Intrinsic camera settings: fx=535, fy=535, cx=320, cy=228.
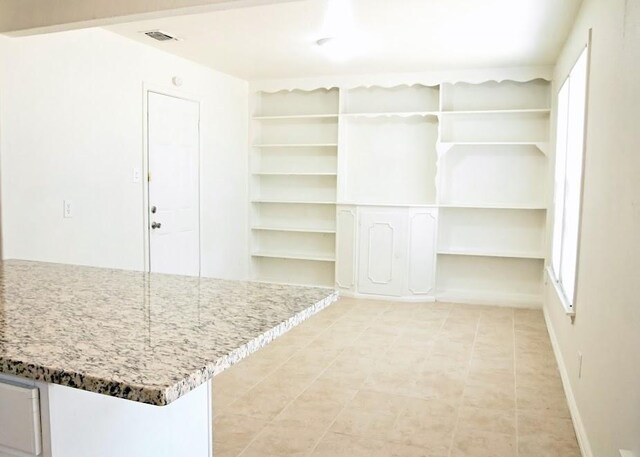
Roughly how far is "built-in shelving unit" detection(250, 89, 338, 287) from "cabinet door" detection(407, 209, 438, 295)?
36.2 inches

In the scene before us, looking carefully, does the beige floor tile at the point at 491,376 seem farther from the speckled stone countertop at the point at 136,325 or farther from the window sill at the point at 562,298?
the speckled stone countertop at the point at 136,325

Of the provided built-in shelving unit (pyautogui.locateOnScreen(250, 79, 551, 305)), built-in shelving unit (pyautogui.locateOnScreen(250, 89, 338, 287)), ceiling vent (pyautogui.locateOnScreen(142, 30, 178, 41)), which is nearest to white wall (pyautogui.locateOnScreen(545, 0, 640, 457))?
built-in shelving unit (pyautogui.locateOnScreen(250, 79, 551, 305))

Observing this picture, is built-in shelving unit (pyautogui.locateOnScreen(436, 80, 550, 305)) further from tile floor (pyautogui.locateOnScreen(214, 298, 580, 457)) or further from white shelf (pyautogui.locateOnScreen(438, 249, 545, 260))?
tile floor (pyautogui.locateOnScreen(214, 298, 580, 457))

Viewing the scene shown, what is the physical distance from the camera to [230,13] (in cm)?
350

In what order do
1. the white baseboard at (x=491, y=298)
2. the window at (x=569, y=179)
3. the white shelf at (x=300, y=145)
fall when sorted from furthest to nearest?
the white shelf at (x=300, y=145), the white baseboard at (x=491, y=298), the window at (x=569, y=179)

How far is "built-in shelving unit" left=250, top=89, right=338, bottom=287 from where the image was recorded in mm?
5949

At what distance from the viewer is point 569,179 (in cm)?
367

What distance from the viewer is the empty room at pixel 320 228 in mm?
1361

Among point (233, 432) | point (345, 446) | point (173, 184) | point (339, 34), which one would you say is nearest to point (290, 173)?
point (173, 184)

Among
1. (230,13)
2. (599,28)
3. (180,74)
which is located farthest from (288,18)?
(599,28)

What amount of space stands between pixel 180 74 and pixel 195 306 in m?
3.75

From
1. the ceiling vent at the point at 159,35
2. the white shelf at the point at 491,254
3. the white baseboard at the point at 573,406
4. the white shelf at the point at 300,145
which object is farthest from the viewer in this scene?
the white shelf at the point at 300,145

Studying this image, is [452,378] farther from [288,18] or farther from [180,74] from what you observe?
[180,74]

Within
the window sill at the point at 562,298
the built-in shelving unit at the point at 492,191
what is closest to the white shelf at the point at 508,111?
the built-in shelving unit at the point at 492,191
